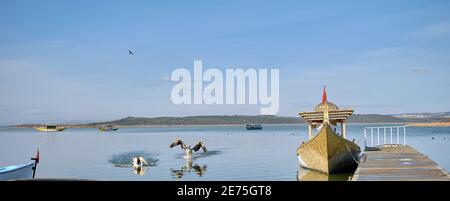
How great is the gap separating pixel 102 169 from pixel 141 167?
1993mm

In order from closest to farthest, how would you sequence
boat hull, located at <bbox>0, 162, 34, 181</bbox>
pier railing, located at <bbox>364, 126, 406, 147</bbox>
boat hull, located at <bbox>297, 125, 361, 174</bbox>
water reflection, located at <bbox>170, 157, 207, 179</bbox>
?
boat hull, located at <bbox>0, 162, 34, 181</bbox>, boat hull, located at <bbox>297, 125, 361, 174</bbox>, water reflection, located at <bbox>170, 157, 207, 179</bbox>, pier railing, located at <bbox>364, 126, 406, 147</bbox>

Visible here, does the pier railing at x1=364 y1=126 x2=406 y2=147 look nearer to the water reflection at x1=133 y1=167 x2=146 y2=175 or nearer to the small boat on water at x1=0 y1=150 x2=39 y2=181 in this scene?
the water reflection at x1=133 y1=167 x2=146 y2=175

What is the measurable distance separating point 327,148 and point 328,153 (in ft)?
0.64

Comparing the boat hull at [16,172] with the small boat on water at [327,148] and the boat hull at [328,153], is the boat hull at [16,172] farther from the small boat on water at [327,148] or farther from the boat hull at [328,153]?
the boat hull at [328,153]

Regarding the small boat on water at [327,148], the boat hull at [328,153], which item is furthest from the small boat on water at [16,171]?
→ the boat hull at [328,153]

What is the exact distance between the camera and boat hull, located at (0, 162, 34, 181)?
10391 mm

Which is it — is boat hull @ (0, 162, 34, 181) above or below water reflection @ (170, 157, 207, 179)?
above

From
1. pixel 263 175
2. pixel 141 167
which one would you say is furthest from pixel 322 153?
pixel 141 167

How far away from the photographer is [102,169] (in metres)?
20.2

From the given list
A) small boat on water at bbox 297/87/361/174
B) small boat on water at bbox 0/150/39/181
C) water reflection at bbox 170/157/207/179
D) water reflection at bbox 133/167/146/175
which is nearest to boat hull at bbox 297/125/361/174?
small boat on water at bbox 297/87/361/174

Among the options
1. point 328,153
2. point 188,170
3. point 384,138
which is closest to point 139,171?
point 188,170

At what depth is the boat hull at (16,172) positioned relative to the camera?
1039cm

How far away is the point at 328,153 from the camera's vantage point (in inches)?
557

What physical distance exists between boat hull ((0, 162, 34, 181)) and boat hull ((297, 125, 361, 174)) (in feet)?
26.5
